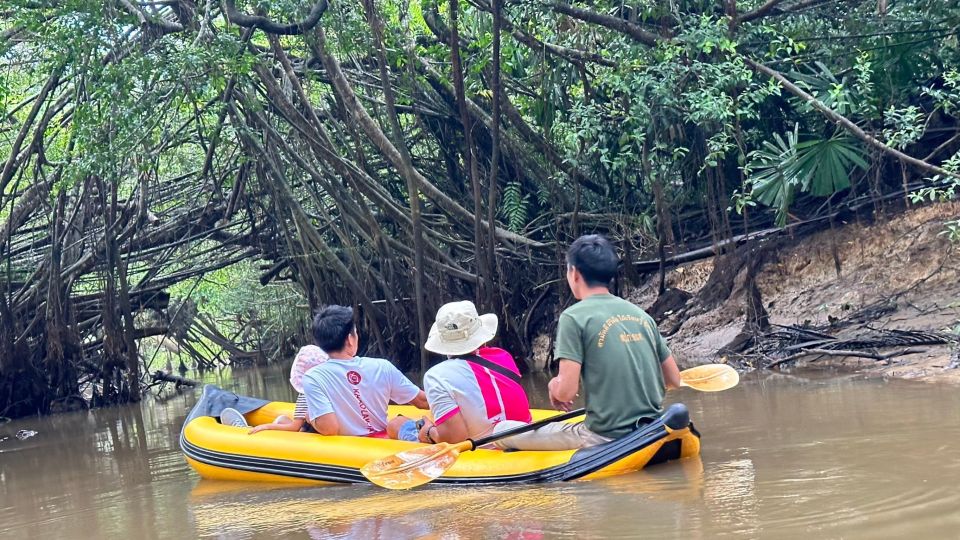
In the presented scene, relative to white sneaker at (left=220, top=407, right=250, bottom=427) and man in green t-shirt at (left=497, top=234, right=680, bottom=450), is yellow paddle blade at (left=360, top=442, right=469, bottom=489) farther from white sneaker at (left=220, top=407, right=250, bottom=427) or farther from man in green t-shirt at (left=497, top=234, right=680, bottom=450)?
white sneaker at (left=220, top=407, right=250, bottom=427)

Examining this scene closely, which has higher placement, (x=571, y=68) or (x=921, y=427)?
(x=571, y=68)

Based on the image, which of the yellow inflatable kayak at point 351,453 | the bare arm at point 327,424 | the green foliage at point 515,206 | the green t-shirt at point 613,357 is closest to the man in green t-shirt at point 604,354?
the green t-shirt at point 613,357

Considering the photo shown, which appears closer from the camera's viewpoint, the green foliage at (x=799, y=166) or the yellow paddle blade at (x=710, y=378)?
the yellow paddle blade at (x=710, y=378)

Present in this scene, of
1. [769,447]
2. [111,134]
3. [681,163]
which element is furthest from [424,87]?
[769,447]

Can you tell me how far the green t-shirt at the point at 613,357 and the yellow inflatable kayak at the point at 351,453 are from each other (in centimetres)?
10

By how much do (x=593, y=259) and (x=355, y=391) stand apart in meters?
1.57

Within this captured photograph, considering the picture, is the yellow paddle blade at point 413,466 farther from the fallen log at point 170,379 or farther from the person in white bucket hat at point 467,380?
the fallen log at point 170,379

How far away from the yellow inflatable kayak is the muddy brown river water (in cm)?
7

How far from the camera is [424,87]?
9586 mm

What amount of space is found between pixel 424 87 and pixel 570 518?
660 cm

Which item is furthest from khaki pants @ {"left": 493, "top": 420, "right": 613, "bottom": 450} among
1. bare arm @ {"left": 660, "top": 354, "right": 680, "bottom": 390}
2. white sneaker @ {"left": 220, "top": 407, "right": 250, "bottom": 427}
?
white sneaker @ {"left": 220, "top": 407, "right": 250, "bottom": 427}

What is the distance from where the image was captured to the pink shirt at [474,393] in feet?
14.3

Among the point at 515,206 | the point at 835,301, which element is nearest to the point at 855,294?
the point at 835,301

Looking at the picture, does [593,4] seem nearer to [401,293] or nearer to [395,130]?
[395,130]
